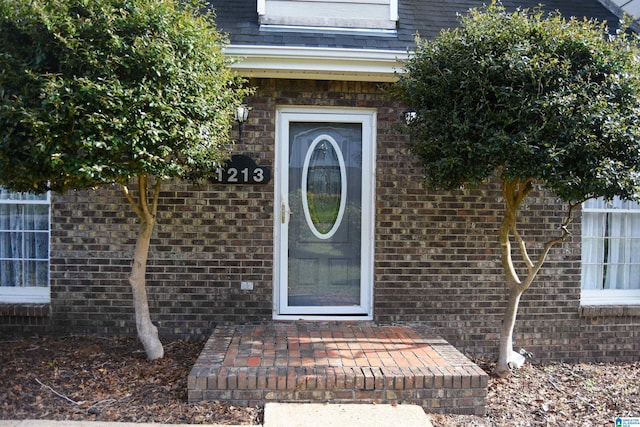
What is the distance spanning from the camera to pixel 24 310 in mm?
5070

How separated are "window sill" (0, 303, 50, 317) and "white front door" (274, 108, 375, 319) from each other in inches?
98.7

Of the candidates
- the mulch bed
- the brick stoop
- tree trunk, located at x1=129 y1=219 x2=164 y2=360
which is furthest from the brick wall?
the brick stoop

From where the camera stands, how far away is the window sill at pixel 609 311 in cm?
541

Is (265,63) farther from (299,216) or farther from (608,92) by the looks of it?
(608,92)

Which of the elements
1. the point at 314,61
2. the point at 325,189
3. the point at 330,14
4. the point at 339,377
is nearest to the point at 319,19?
the point at 330,14

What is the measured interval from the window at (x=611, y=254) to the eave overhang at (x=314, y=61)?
3050 millimetres

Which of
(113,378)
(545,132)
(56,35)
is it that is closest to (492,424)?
(545,132)

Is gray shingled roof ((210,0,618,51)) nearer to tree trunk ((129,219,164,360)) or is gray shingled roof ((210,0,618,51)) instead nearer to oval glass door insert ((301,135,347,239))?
oval glass door insert ((301,135,347,239))

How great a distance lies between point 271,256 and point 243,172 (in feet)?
3.19

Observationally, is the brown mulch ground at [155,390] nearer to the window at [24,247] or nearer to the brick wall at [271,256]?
the brick wall at [271,256]

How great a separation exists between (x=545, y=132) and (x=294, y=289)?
306 centimetres

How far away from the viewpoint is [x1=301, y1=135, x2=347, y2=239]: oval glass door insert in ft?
17.6

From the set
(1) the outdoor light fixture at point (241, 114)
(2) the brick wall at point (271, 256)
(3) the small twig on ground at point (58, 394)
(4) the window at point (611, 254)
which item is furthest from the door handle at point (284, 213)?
(4) the window at point (611, 254)

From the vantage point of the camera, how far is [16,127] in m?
3.35
